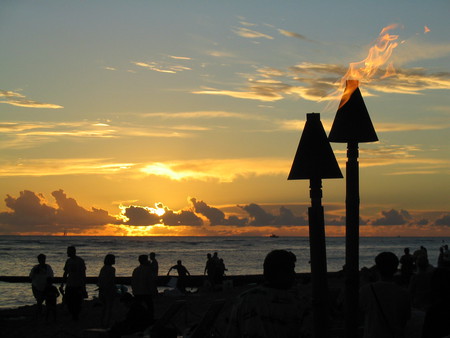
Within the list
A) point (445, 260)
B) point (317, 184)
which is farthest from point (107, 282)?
point (317, 184)

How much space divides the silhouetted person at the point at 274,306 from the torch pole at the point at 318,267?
209 centimetres

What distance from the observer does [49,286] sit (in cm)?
1789

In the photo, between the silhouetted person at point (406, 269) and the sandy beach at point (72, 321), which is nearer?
the sandy beach at point (72, 321)

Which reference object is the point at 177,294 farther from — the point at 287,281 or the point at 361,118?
the point at 287,281

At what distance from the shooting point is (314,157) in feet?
23.0

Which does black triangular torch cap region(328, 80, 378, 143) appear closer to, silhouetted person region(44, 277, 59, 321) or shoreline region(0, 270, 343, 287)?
silhouetted person region(44, 277, 59, 321)

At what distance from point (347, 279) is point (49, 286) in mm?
12648

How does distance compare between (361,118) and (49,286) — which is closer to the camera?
(361,118)

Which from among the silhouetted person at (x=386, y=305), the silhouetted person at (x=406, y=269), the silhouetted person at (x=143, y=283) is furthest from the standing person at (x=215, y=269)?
the silhouetted person at (x=386, y=305)

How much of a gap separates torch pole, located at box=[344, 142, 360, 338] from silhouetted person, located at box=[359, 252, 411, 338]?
71 centimetres

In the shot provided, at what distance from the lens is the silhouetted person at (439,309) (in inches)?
213

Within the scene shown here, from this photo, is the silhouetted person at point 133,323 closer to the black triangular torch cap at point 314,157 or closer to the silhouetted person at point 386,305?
the black triangular torch cap at point 314,157

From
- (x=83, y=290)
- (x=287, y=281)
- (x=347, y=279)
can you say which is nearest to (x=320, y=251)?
(x=347, y=279)

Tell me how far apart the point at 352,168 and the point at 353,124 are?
514 mm
